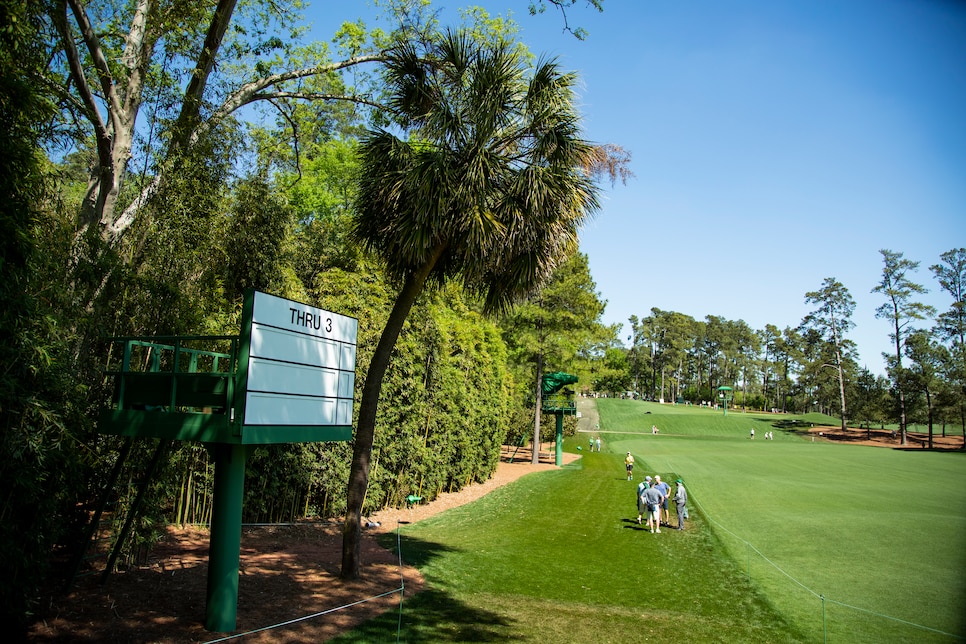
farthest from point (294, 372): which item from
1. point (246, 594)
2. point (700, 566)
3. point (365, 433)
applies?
point (700, 566)

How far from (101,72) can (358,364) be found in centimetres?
832

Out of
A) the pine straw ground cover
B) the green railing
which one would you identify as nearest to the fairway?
the pine straw ground cover

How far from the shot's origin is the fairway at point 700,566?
28.8 ft

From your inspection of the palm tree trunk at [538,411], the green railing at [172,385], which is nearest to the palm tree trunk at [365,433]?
the green railing at [172,385]

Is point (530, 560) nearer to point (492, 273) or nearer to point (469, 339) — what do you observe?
point (492, 273)

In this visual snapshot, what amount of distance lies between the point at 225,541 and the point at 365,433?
316 centimetres

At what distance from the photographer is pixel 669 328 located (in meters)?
116

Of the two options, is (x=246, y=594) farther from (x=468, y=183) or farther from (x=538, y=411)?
(x=538, y=411)

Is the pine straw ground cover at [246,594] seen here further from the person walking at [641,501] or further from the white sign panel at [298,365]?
the person walking at [641,501]

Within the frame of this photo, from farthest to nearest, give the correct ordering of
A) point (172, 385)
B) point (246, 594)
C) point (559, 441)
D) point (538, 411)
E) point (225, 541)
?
point (559, 441) → point (538, 411) → point (246, 594) → point (225, 541) → point (172, 385)

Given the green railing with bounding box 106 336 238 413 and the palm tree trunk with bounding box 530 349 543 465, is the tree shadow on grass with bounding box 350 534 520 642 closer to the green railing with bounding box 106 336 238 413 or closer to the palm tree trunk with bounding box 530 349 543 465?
the green railing with bounding box 106 336 238 413

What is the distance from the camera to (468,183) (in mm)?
9461

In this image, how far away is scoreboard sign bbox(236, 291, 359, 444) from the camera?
6.86 m

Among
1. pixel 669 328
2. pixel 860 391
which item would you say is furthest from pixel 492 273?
pixel 669 328
